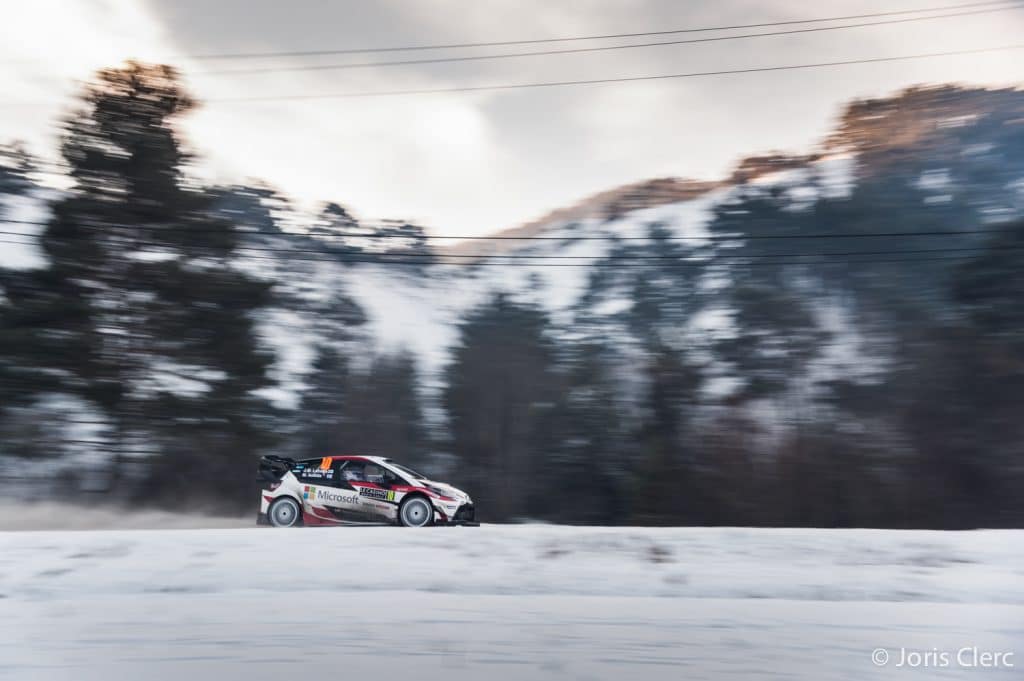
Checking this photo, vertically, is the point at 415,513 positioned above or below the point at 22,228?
below

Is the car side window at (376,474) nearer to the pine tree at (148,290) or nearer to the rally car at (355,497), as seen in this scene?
the rally car at (355,497)

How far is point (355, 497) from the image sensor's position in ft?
44.7

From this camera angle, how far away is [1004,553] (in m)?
7.77

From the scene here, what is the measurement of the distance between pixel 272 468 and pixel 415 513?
2708 mm

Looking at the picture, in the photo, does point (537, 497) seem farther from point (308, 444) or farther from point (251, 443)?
point (251, 443)

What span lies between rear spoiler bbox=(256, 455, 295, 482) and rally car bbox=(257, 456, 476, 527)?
0.08 feet

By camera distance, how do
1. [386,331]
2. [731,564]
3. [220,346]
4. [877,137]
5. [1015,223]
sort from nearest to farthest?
1. [731,564]
2. [220,346]
3. [1015,223]
4. [877,137]
5. [386,331]

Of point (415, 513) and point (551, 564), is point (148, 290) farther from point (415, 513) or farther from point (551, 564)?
point (551, 564)

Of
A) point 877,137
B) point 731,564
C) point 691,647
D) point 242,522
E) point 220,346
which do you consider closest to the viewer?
point 691,647

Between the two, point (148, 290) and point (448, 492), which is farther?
point (148, 290)

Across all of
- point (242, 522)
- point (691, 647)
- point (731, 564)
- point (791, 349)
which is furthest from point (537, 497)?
point (691, 647)

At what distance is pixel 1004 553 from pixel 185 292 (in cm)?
1970

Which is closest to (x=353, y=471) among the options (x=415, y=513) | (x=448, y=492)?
(x=415, y=513)

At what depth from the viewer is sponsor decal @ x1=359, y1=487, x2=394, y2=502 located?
1348 cm
